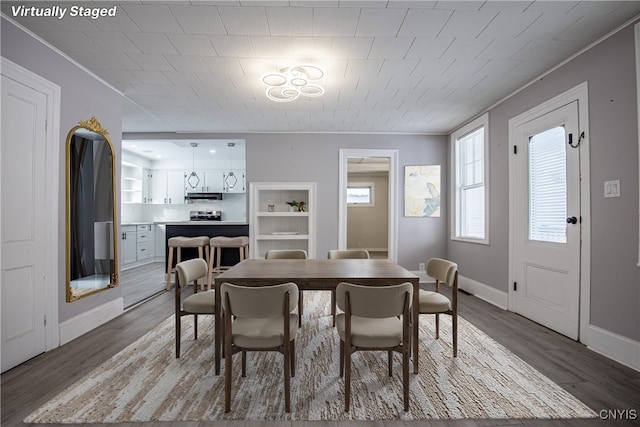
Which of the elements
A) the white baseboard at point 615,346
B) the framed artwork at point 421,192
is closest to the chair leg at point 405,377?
the white baseboard at point 615,346

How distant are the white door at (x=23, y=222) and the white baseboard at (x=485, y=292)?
4801 millimetres

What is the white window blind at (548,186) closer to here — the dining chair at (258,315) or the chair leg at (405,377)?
the chair leg at (405,377)

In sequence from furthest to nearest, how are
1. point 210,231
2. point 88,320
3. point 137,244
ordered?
1. point 137,244
2. point 210,231
3. point 88,320

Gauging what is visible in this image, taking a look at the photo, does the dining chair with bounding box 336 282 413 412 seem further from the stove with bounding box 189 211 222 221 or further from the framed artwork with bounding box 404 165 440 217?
the stove with bounding box 189 211 222 221

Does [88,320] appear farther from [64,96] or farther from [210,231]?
[210,231]

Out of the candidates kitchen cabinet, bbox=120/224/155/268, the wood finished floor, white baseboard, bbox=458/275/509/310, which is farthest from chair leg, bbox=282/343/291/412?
kitchen cabinet, bbox=120/224/155/268

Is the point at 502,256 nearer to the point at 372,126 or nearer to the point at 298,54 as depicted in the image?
the point at 372,126

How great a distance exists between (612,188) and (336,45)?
2.55m

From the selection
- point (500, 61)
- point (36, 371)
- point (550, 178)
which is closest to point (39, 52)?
point (36, 371)

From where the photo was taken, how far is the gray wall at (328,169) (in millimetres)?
5516

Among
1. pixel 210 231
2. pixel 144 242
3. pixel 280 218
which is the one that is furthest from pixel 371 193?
pixel 144 242

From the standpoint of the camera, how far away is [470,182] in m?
4.94

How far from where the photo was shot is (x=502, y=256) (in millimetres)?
3979

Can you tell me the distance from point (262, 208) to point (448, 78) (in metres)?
3.68
